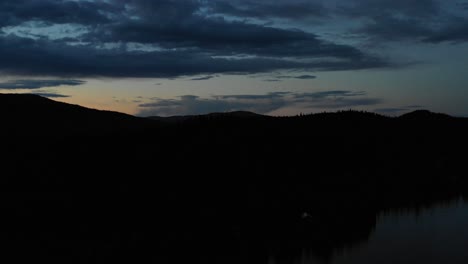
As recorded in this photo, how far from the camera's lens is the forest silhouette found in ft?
74.4

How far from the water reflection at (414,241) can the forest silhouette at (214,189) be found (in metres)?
0.82

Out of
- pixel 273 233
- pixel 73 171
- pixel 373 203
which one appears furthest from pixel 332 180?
pixel 73 171

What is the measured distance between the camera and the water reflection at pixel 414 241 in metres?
22.7

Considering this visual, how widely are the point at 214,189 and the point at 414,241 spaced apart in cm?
1105

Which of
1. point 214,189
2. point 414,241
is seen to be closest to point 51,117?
point 214,189

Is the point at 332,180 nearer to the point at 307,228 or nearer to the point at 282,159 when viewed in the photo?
the point at 282,159

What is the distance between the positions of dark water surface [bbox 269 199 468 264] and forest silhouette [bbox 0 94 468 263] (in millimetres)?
824

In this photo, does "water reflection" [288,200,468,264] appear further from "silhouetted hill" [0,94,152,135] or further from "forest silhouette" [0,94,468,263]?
"silhouetted hill" [0,94,152,135]

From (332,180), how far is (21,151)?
22.1 meters

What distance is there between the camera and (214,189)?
29.1 metres

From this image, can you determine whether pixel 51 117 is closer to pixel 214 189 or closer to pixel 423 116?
pixel 214 189

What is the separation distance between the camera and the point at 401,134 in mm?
52656

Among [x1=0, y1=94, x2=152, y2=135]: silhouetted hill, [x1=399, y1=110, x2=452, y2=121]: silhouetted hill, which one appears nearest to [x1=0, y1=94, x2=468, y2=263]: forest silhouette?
[x1=399, y1=110, x2=452, y2=121]: silhouetted hill

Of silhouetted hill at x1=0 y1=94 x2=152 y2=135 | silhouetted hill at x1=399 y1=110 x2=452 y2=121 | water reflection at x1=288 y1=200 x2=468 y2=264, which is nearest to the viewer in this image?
water reflection at x1=288 y1=200 x2=468 y2=264
